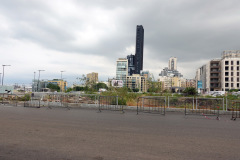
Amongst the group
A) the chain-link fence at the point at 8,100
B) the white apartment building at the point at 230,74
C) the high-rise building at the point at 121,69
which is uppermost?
the high-rise building at the point at 121,69

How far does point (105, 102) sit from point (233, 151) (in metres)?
14.1

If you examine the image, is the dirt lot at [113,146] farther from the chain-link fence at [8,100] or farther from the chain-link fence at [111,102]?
the chain-link fence at [8,100]

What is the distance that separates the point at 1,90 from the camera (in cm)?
4409

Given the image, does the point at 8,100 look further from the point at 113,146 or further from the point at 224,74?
the point at 224,74

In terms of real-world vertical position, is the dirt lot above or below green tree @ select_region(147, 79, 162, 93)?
below

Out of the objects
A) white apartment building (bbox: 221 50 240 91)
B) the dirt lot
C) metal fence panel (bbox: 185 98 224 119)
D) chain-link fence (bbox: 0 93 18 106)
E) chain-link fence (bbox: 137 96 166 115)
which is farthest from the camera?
white apartment building (bbox: 221 50 240 91)

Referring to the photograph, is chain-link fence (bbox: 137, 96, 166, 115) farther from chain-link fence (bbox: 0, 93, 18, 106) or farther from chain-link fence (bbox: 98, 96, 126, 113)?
chain-link fence (bbox: 0, 93, 18, 106)

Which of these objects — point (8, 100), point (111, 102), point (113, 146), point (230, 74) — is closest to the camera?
point (113, 146)

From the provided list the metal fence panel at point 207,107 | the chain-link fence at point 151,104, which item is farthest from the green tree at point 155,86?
the metal fence panel at point 207,107

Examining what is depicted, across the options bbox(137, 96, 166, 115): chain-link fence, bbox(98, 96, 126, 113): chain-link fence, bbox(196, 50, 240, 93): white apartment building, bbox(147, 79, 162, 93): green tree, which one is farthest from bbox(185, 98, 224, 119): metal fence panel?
bbox(196, 50, 240, 93): white apartment building

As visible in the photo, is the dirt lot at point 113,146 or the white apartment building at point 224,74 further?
the white apartment building at point 224,74

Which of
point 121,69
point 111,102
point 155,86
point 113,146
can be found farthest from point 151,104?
point 121,69

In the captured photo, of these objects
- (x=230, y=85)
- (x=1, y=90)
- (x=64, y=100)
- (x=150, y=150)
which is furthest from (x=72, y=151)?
(x=230, y=85)

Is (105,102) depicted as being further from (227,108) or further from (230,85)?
(230,85)
